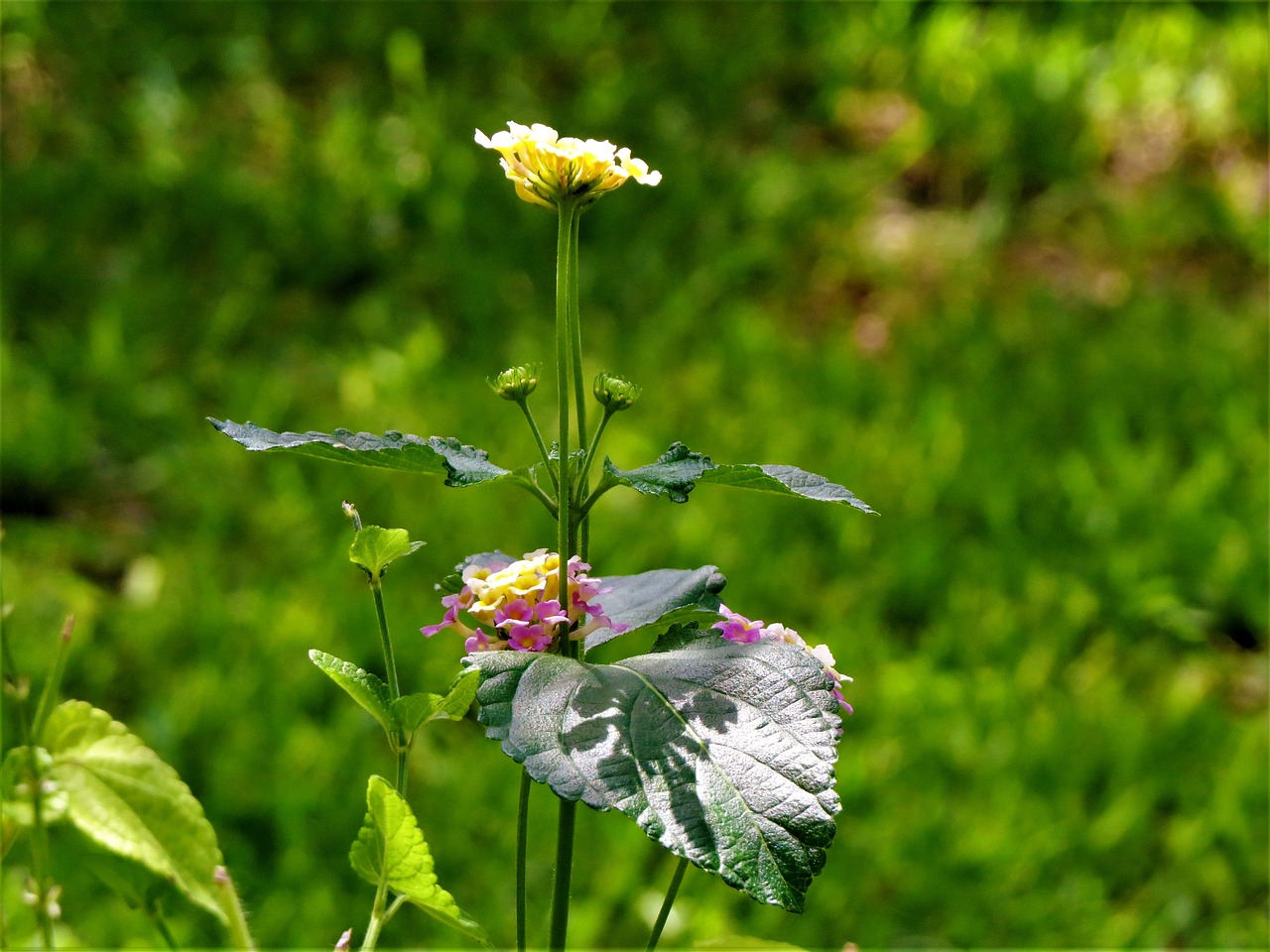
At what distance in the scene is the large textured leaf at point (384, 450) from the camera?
1.70ft

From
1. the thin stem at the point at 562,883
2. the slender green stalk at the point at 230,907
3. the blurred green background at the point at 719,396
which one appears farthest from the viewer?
the blurred green background at the point at 719,396

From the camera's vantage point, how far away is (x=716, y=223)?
9.37ft

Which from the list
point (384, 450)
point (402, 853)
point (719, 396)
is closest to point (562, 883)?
point (402, 853)

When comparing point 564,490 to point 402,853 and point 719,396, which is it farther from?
point 719,396

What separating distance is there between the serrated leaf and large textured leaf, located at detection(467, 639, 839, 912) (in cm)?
3

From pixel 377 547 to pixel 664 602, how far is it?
0.46 ft

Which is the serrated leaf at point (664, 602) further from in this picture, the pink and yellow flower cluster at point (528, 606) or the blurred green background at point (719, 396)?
the blurred green background at point (719, 396)

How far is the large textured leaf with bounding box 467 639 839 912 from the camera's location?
0.47m

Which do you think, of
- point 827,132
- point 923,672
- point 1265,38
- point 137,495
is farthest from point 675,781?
point 1265,38

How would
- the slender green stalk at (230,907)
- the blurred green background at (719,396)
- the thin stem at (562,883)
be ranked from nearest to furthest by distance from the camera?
1. the slender green stalk at (230,907)
2. the thin stem at (562,883)
3. the blurred green background at (719,396)

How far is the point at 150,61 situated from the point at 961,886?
2552 millimetres

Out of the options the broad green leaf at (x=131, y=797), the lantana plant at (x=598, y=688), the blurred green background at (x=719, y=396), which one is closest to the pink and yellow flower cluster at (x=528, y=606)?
the lantana plant at (x=598, y=688)

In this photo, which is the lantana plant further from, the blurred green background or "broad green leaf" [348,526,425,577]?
the blurred green background

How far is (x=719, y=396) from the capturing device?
8.02 ft
